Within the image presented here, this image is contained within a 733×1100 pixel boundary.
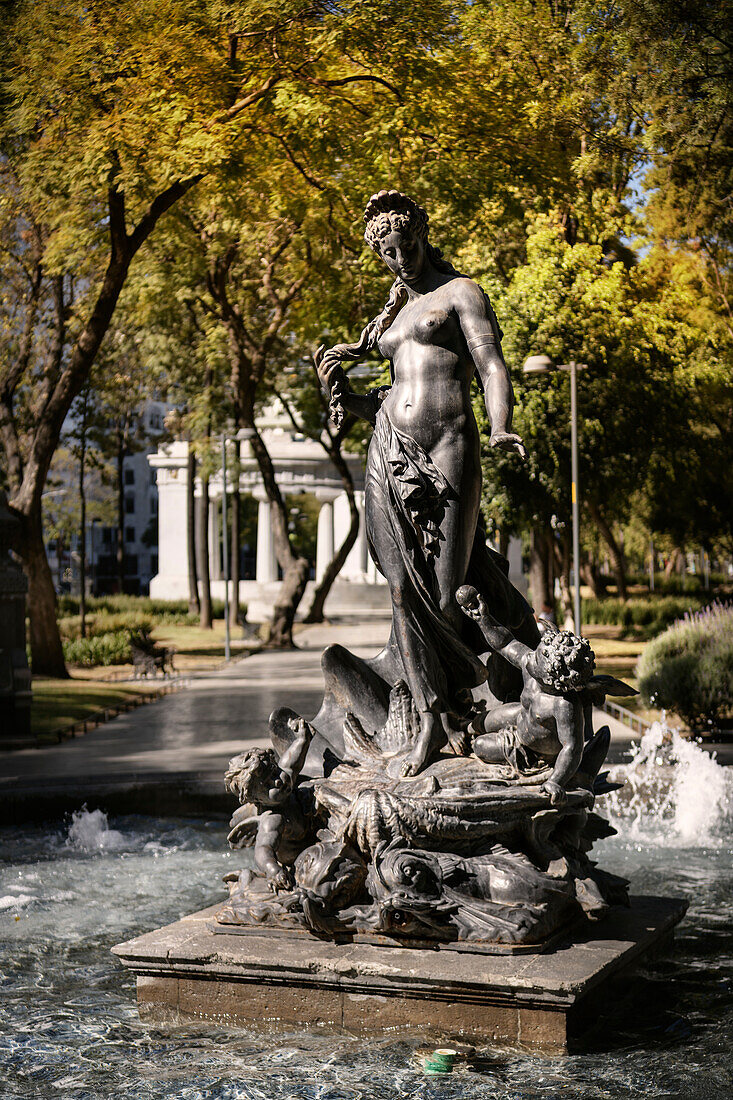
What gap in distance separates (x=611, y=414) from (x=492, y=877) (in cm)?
2325

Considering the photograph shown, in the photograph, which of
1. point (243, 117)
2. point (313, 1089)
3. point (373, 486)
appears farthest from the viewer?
point (243, 117)

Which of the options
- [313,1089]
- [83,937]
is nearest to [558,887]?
[313,1089]

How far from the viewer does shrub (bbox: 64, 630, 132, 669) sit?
97.7 ft

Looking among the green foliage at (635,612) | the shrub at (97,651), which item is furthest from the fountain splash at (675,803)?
the green foliage at (635,612)

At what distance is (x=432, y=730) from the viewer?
6211 mm

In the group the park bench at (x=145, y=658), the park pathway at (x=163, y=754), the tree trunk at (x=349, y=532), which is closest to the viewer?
the park pathway at (x=163, y=754)

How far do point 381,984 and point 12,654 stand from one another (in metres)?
11.3

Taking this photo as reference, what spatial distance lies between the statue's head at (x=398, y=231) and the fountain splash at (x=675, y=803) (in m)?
4.87

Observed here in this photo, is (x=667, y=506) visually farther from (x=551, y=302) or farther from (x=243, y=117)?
(x=243, y=117)

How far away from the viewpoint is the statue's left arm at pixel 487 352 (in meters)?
6.22

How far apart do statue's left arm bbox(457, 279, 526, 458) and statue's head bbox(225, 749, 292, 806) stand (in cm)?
177

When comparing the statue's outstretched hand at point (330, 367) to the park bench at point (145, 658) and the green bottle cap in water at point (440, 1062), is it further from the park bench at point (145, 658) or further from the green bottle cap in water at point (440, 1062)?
the park bench at point (145, 658)

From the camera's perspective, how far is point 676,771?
10812 mm

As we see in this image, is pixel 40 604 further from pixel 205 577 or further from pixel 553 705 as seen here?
pixel 205 577
